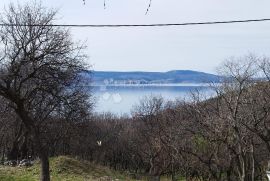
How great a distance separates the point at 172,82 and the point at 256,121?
6498 inches

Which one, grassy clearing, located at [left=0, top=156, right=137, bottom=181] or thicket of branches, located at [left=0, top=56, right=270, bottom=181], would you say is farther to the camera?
thicket of branches, located at [left=0, top=56, right=270, bottom=181]

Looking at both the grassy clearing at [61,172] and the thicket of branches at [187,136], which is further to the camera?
the thicket of branches at [187,136]

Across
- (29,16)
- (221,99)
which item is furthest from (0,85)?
(221,99)

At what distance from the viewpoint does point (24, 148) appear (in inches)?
1816

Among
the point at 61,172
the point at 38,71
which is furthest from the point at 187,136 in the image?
the point at 38,71

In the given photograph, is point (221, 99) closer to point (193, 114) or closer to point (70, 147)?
point (193, 114)

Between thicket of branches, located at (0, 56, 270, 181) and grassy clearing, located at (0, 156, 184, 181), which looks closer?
grassy clearing, located at (0, 156, 184, 181)

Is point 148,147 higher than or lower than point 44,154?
lower

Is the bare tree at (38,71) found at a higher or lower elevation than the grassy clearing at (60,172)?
higher

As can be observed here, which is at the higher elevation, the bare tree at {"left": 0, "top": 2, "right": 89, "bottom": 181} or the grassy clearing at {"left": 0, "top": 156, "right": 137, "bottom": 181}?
the bare tree at {"left": 0, "top": 2, "right": 89, "bottom": 181}

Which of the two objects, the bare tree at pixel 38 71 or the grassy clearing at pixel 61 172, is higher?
the bare tree at pixel 38 71

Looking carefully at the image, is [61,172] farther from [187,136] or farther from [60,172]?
[187,136]

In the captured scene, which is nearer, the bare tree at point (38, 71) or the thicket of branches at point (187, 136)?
the bare tree at point (38, 71)

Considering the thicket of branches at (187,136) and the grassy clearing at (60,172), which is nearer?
the grassy clearing at (60,172)
